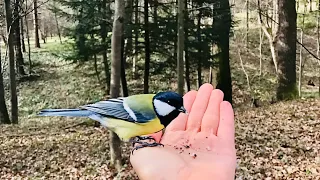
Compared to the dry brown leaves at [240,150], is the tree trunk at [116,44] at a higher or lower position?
higher

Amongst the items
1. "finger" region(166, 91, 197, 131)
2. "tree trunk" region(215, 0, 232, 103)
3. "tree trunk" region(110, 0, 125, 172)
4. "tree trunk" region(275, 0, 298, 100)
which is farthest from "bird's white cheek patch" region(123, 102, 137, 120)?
"tree trunk" region(215, 0, 232, 103)

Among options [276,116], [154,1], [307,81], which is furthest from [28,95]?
[307,81]

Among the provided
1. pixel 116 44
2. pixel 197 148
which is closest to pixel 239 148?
pixel 116 44

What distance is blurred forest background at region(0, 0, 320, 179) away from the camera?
6.13 meters

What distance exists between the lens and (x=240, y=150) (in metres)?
6.56

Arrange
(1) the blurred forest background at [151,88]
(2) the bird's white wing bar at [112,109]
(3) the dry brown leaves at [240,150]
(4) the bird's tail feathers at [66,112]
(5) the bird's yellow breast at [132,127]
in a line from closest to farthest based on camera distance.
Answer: (4) the bird's tail feathers at [66,112] → (5) the bird's yellow breast at [132,127] → (2) the bird's white wing bar at [112,109] → (3) the dry brown leaves at [240,150] → (1) the blurred forest background at [151,88]

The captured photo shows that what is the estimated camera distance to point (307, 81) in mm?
17281

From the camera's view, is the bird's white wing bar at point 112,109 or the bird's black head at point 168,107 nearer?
the bird's black head at point 168,107

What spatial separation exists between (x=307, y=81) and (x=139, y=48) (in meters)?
10.0

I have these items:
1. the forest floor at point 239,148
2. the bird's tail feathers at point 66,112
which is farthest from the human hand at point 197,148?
the forest floor at point 239,148

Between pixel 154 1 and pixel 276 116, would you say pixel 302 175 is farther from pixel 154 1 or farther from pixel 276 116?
pixel 154 1

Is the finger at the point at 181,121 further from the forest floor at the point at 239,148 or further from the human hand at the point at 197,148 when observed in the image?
the forest floor at the point at 239,148

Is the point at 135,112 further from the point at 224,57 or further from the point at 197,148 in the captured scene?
the point at 224,57

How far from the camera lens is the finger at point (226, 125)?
2891 millimetres
